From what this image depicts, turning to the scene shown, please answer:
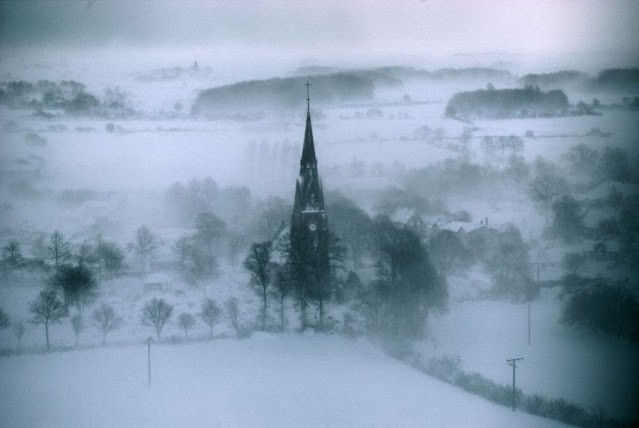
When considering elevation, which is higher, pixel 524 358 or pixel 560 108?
pixel 560 108

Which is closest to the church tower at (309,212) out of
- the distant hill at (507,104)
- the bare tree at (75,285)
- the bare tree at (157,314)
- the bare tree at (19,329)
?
the bare tree at (157,314)

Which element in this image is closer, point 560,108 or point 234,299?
point 234,299

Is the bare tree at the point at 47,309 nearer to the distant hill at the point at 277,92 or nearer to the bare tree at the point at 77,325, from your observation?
the bare tree at the point at 77,325

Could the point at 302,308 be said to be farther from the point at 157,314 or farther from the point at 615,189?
the point at 615,189

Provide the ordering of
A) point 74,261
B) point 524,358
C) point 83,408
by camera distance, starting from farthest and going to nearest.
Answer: point 74,261 → point 524,358 → point 83,408

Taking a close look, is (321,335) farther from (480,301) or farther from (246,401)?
(480,301)

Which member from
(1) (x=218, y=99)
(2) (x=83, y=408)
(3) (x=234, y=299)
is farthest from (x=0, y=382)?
(1) (x=218, y=99)
